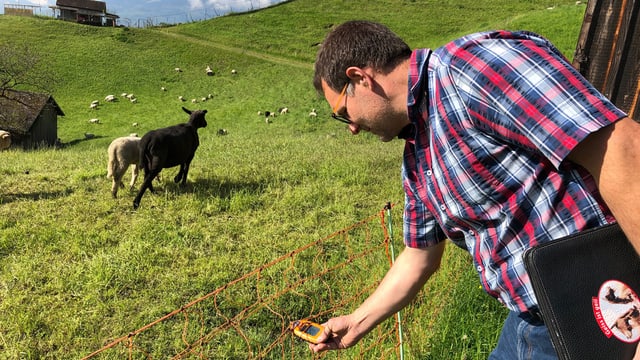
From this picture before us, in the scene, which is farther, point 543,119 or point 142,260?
point 142,260

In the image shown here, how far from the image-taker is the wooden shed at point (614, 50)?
11.1 feet

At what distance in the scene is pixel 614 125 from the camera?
122 centimetres

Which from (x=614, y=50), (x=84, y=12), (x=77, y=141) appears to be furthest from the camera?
(x=84, y=12)

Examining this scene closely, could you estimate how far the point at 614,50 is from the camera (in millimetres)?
3482

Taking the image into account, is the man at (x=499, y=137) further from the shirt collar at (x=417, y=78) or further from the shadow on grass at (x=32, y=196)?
the shadow on grass at (x=32, y=196)

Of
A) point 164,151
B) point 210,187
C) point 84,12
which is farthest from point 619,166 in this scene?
point 84,12

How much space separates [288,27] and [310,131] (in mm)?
26125

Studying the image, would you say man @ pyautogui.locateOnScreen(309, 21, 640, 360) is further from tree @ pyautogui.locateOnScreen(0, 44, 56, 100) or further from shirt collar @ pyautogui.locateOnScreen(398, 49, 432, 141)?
tree @ pyautogui.locateOnScreen(0, 44, 56, 100)

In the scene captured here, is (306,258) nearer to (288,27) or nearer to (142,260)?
(142,260)

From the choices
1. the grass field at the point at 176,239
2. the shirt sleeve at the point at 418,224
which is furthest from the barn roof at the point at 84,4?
the shirt sleeve at the point at 418,224

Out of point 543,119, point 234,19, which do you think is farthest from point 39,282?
point 234,19

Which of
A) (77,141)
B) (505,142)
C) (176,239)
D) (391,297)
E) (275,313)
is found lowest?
(77,141)

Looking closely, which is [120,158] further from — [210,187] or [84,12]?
[84,12]

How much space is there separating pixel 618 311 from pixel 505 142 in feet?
2.01
